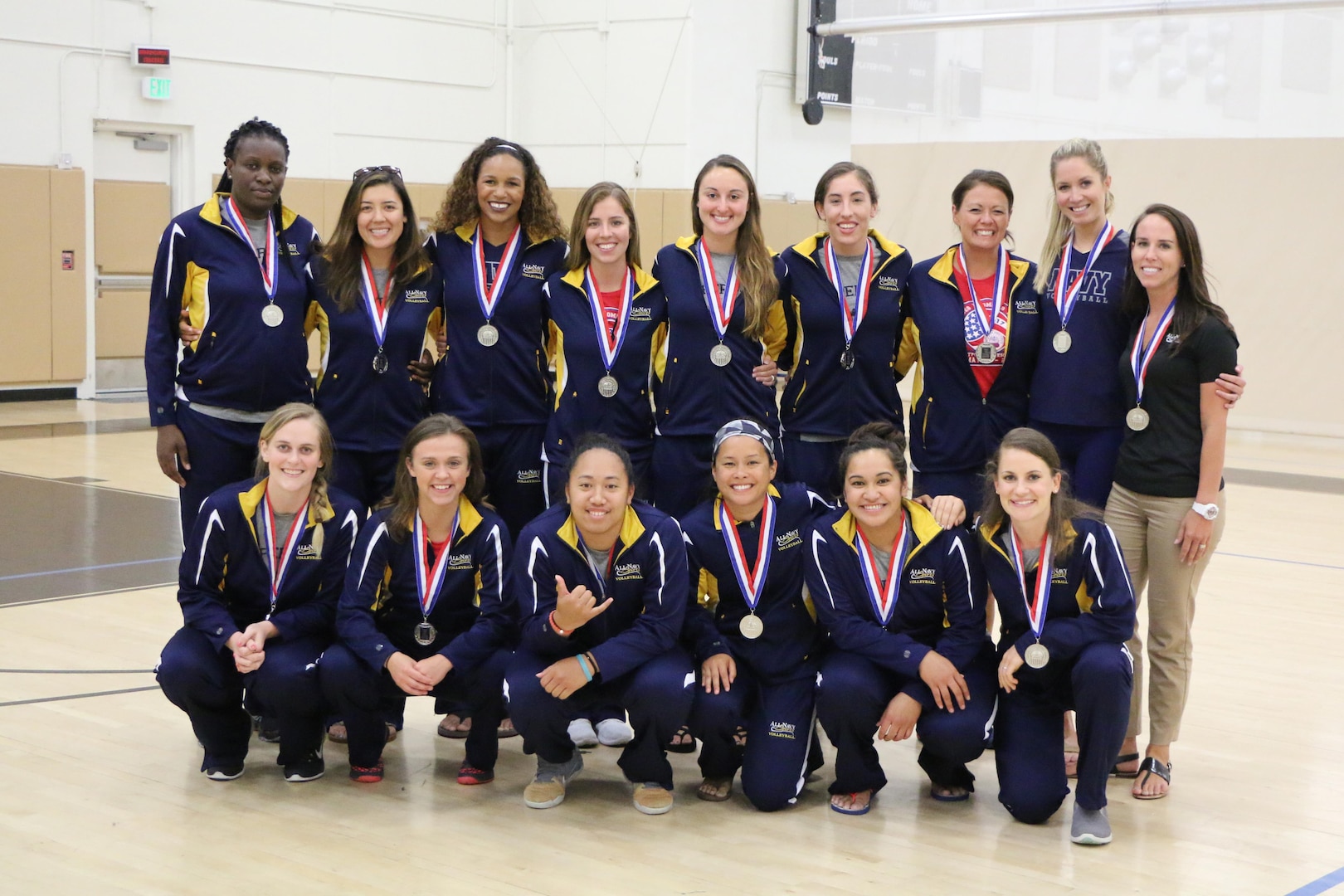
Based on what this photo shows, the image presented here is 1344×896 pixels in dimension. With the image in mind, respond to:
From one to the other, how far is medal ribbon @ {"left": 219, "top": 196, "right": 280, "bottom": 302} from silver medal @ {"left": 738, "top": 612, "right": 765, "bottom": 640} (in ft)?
5.69

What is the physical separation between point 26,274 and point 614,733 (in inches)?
436

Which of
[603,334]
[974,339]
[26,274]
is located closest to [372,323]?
[603,334]

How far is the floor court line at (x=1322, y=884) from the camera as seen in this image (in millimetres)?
3459

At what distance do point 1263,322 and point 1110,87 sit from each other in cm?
259

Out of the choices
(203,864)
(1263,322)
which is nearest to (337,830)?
(203,864)

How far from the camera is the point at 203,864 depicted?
344cm

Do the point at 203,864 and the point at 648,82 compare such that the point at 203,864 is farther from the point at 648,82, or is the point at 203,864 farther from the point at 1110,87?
the point at 648,82

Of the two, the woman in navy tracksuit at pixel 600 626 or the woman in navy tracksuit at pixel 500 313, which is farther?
the woman in navy tracksuit at pixel 500 313

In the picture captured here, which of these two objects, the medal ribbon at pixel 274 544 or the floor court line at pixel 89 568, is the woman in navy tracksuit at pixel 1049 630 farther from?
the floor court line at pixel 89 568

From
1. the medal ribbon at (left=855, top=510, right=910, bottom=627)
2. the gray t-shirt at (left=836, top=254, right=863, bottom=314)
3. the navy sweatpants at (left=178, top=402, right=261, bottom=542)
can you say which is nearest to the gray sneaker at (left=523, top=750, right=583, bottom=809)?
the medal ribbon at (left=855, top=510, right=910, bottom=627)

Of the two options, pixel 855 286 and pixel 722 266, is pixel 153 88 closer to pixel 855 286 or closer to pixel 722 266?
pixel 722 266

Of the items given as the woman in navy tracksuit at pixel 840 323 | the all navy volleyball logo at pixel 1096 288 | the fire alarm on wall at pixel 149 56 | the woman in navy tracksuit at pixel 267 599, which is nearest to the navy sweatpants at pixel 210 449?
the woman in navy tracksuit at pixel 267 599

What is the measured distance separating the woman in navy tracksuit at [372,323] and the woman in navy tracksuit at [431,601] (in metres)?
0.29

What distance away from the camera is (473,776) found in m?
4.15
